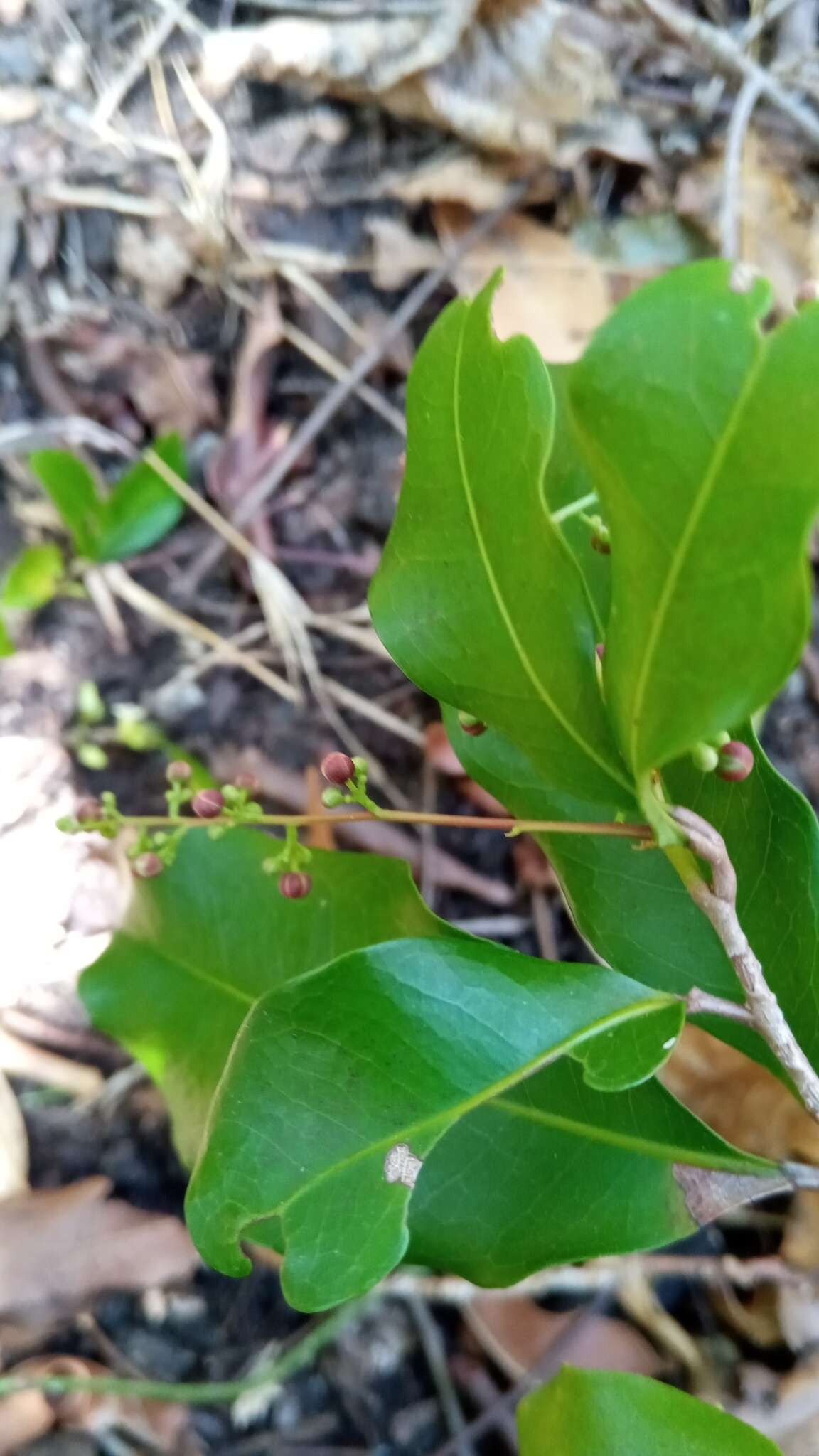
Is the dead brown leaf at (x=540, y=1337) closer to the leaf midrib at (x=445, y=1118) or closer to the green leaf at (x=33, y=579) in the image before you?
the leaf midrib at (x=445, y=1118)

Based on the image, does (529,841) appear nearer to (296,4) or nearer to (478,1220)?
(478,1220)

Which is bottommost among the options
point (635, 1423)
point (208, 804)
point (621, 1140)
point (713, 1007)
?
point (635, 1423)

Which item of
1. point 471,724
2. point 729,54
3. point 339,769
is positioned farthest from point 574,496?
point 729,54

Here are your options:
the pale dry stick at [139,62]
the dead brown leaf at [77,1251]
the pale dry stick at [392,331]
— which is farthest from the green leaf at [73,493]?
the dead brown leaf at [77,1251]

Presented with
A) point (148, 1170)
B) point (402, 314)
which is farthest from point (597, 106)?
point (148, 1170)

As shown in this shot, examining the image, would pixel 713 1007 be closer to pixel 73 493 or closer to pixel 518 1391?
pixel 518 1391
